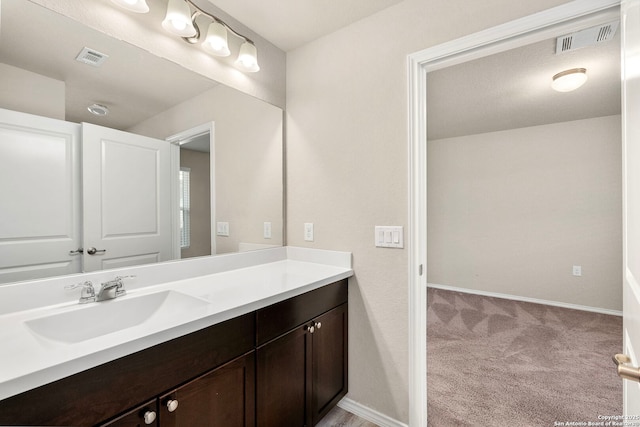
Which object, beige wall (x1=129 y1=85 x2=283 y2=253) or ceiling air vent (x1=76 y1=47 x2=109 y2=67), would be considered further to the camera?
beige wall (x1=129 y1=85 x2=283 y2=253)

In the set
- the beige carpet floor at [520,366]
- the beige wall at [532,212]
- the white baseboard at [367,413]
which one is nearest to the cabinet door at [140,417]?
the white baseboard at [367,413]

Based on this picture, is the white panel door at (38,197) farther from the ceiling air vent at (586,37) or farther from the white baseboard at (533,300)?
the white baseboard at (533,300)

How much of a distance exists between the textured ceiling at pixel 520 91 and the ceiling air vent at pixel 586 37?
2.7 inches

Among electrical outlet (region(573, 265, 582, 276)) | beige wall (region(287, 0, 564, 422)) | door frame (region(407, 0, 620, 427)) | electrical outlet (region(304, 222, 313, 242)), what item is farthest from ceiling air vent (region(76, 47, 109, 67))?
electrical outlet (region(573, 265, 582, 276))

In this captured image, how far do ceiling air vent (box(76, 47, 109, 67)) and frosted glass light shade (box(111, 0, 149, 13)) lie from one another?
0.71ft

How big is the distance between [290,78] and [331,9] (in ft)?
1.73

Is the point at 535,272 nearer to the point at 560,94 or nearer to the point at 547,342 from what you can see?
the point at 547,342

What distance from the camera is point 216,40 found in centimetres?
148

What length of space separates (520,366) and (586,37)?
2300 millimetres

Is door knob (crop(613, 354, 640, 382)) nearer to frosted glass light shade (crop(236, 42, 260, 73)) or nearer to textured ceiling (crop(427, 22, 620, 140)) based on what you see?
frosted glass light shade (crop(236, 42, 260, 73))

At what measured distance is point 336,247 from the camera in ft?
5.82

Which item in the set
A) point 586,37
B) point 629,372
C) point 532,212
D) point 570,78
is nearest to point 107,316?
point 629,372

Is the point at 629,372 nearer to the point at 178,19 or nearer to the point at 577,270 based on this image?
the point at 178,19

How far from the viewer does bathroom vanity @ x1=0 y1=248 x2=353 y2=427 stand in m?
0.70
